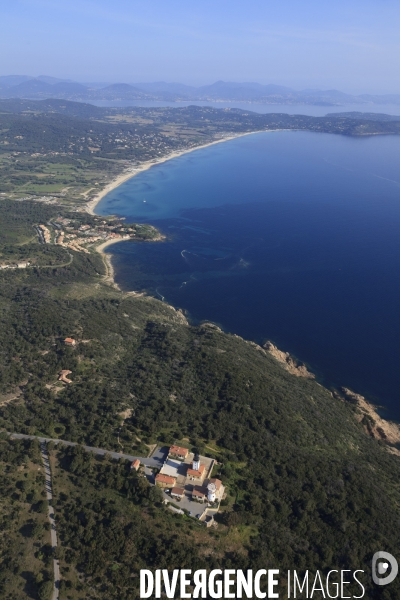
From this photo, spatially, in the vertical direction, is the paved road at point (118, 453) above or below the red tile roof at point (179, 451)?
below

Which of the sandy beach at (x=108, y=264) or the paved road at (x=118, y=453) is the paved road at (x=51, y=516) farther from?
the sandy beach at (x=108, y=264)

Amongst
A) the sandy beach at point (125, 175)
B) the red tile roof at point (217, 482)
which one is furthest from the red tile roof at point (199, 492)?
the sandy beach at point (125, 175)

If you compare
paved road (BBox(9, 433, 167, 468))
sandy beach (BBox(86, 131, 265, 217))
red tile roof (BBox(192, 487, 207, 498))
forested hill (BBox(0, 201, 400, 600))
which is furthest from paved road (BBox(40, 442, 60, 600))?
sandy beach (BBox(86, 131, 265, 217))

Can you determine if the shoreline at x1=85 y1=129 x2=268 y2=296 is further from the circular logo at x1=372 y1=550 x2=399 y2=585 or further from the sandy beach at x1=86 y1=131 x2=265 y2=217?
the circular logo at x1=372 y1=550 x2=399 y2=585

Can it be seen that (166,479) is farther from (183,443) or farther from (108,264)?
(108,264)

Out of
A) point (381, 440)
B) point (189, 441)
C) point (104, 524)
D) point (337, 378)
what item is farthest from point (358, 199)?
point (104, 524)

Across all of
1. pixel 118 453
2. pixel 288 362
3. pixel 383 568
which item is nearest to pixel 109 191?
pixel 288 362
